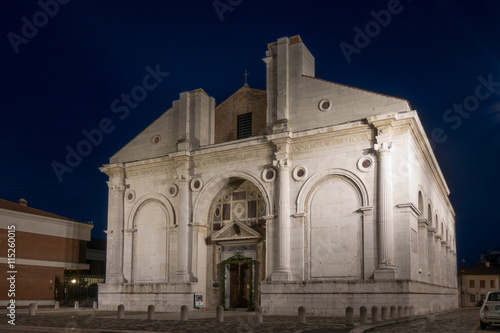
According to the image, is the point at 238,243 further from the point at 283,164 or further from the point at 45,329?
the point at 45,329

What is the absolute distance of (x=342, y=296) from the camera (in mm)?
23453

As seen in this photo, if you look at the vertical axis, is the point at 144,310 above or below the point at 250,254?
below

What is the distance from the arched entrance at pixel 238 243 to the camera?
28.1 metres

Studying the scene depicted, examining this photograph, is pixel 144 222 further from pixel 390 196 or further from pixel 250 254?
pixel 390 196

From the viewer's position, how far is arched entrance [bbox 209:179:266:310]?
2806 centimetres

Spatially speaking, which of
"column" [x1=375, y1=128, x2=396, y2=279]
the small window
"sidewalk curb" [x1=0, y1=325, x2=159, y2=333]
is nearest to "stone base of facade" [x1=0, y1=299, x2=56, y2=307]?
"sidewalk curb" [x1=0, y1=325, x2=159, y2=333]

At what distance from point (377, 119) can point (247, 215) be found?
9428mm

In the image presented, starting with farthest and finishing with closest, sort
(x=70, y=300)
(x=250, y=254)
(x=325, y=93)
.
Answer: (x=70, y=300) → (x=250, y=254) → (x=325, y=93)

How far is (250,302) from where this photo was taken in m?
27.5

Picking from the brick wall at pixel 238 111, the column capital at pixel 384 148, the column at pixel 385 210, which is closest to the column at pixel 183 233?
the brick wall at pixel 238 111

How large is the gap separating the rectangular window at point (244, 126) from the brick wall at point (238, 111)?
23cm

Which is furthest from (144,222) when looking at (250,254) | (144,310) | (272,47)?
(272,47)

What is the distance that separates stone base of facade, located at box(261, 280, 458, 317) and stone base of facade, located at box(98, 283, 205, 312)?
202 inches

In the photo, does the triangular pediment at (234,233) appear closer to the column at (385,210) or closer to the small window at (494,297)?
the column at (385,210)
